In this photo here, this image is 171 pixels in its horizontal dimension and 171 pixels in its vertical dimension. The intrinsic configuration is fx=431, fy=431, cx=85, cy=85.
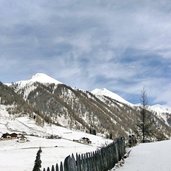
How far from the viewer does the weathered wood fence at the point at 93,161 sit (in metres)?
15.3

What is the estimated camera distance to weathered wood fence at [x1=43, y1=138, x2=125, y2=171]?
1534 centimetres

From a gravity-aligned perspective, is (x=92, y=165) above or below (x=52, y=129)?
below

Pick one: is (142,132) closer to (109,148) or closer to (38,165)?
(109,148)

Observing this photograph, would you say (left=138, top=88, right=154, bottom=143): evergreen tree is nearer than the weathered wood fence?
No

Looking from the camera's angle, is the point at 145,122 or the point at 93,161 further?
the point at 145,122

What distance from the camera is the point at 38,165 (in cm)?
1641

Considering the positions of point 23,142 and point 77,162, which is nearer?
point 77,162

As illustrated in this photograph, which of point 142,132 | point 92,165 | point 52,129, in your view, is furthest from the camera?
point 52,129

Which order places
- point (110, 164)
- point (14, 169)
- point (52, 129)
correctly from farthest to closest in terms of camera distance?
point (52, 129) → point (14, 169) → point (110, 164)

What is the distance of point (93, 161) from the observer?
2002cm

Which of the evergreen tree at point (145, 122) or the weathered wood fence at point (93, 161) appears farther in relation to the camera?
the evergreen tree at point (145, 122)

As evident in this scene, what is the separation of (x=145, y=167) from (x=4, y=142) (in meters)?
68.4

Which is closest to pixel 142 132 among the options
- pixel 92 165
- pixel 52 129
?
pixel 92 165

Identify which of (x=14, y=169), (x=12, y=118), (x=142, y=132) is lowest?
(x=14, y=169)
